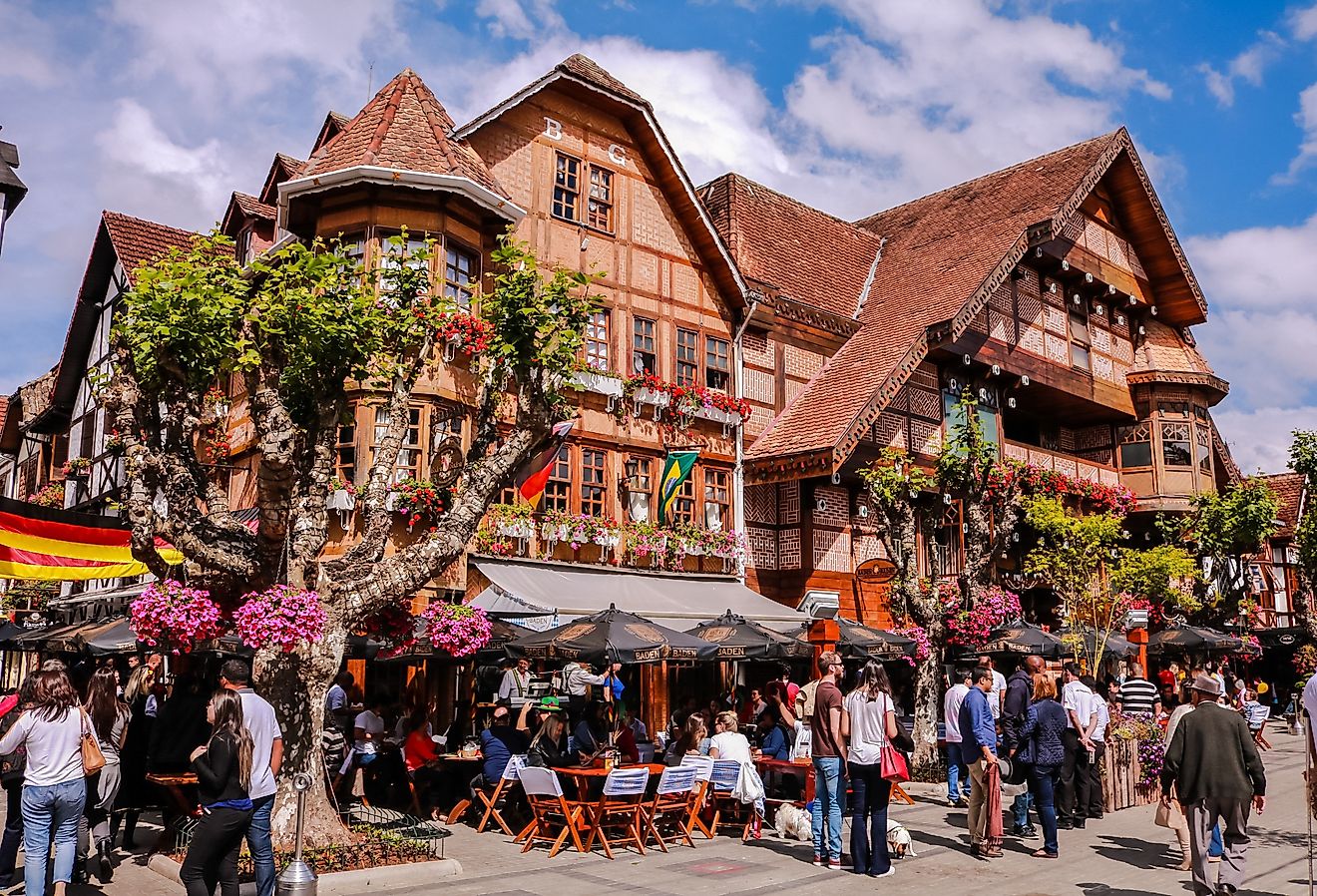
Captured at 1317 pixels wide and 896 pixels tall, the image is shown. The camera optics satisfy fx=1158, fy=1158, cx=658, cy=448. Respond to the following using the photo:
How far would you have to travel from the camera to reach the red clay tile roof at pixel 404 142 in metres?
18.2

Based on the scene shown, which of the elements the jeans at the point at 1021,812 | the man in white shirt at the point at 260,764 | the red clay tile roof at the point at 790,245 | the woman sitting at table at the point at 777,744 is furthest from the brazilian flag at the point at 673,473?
the man in white shirt at the point at 260,764

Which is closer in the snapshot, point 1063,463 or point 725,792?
point 725,792

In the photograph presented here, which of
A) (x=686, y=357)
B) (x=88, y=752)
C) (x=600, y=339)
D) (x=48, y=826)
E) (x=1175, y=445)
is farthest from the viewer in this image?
(x=1175, y=445)

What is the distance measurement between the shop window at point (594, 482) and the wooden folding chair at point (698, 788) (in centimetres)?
833

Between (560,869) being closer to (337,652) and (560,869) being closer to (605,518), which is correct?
(337,652)

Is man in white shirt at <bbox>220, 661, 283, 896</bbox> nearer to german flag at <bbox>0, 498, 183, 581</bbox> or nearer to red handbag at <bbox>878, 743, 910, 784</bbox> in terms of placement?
red handbag at <bbox>878, 743, 910, 784</bbox>

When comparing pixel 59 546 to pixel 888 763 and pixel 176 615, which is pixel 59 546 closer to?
pixel 176 615

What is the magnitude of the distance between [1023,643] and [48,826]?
51.3 feet

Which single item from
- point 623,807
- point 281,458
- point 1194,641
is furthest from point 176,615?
point 1194,641

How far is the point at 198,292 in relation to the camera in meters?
10.3

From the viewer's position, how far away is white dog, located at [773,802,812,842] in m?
12.4

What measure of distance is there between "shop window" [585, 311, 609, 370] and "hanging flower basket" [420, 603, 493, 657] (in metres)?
9.26

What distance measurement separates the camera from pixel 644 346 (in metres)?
22.0

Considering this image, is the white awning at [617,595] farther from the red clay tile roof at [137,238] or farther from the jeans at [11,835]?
the red clay tile roof at [137,238]
